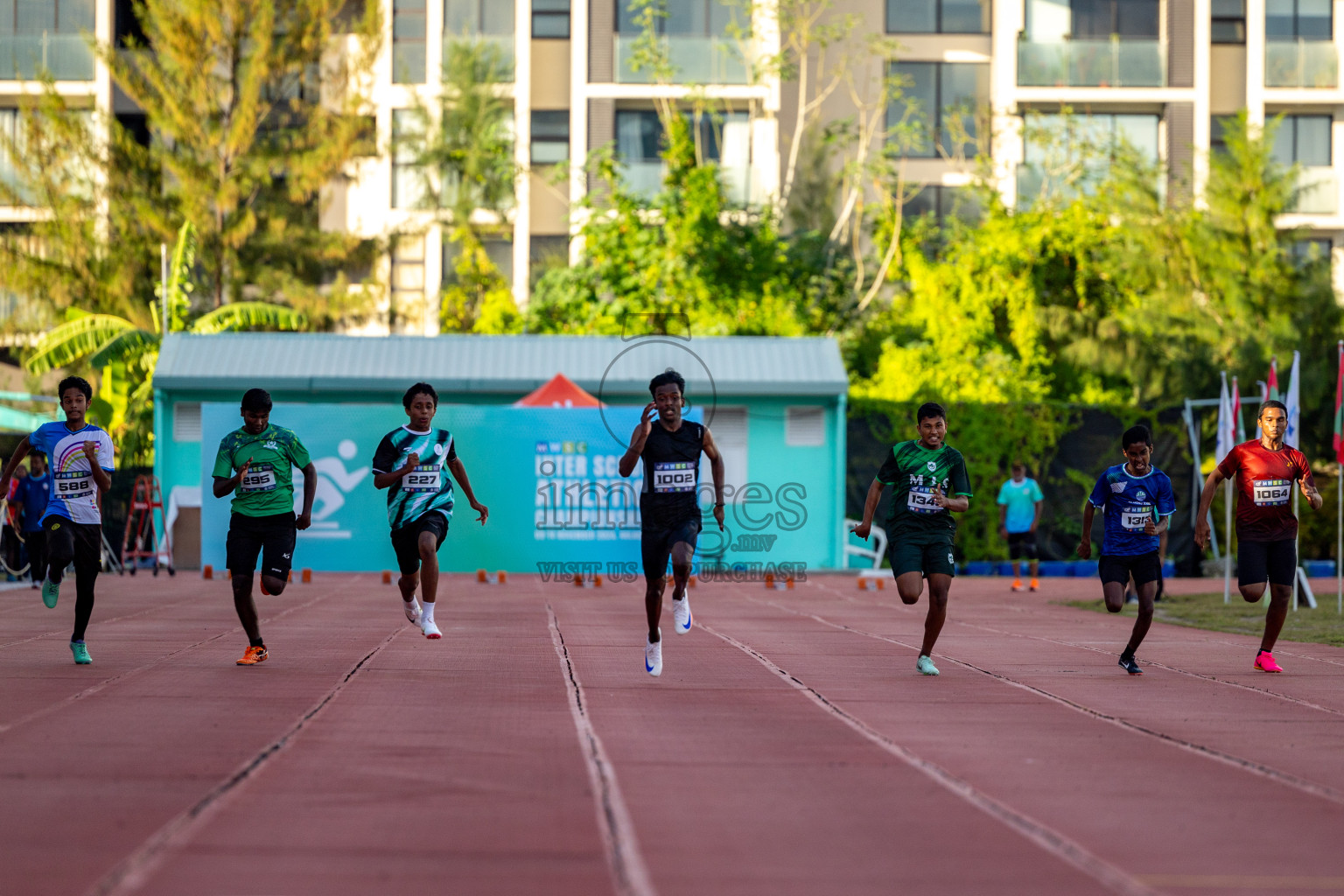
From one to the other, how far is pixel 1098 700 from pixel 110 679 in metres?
5.89

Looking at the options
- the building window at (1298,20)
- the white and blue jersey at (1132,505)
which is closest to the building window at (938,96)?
the building window at (1298,20)

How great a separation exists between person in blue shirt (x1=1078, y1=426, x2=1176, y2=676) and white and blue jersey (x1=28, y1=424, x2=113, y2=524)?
6.56 metres

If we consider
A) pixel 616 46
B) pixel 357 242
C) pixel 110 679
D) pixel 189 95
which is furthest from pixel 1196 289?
pixel 110 679

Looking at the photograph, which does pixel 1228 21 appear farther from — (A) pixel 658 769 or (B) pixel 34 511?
(A) pixel 658 769

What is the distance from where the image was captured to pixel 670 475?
32.7ft

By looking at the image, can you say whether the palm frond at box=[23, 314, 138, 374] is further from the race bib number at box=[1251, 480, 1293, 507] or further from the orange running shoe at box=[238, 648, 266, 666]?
the race bib number at box=[1251, 480, 1293, 507]

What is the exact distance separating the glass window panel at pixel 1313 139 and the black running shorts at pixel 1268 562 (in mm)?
32715

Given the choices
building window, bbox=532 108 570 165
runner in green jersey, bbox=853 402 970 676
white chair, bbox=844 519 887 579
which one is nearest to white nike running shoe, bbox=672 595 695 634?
runner in green jersey, bbox=853 402 970 676

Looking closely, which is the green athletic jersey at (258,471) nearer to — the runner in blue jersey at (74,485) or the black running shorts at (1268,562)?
the runner in blue jersey at (74,485)

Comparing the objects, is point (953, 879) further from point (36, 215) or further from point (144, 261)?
point (36, 215)

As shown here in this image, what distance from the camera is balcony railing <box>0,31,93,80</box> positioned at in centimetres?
4053

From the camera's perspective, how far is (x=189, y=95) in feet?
125

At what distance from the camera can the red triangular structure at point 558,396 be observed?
79.9 feet

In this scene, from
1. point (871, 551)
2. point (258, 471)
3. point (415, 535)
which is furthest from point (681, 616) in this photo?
point (871, 551)
